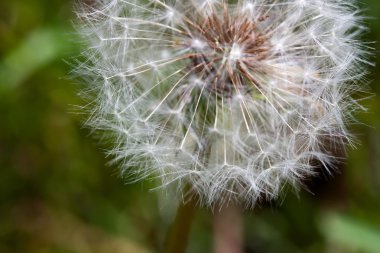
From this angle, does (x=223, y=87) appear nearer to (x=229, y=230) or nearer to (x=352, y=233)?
(x=352, y=233)

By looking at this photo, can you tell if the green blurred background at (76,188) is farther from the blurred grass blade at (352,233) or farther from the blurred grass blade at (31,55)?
the blurred grass blade at (352,233)

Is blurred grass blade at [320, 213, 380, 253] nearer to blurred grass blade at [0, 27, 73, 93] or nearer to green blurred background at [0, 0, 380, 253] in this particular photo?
green blurred background at [0, 0, 380, 253]

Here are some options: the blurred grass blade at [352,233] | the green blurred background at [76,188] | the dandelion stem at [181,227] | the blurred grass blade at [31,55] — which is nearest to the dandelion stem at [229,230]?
the green blurred background at [76,188]

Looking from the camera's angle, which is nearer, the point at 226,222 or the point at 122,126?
the point at 122,126

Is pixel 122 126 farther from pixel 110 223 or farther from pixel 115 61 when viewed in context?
pixel 110 223

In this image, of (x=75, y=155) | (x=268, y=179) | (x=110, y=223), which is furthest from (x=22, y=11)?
(x=268, y=179)

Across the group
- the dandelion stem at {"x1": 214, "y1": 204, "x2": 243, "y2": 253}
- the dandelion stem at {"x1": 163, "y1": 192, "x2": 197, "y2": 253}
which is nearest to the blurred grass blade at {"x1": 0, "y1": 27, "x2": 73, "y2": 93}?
the dandelion stem at {"x1": 214, "y1": 204, "x2": 243, "y2": 253}
